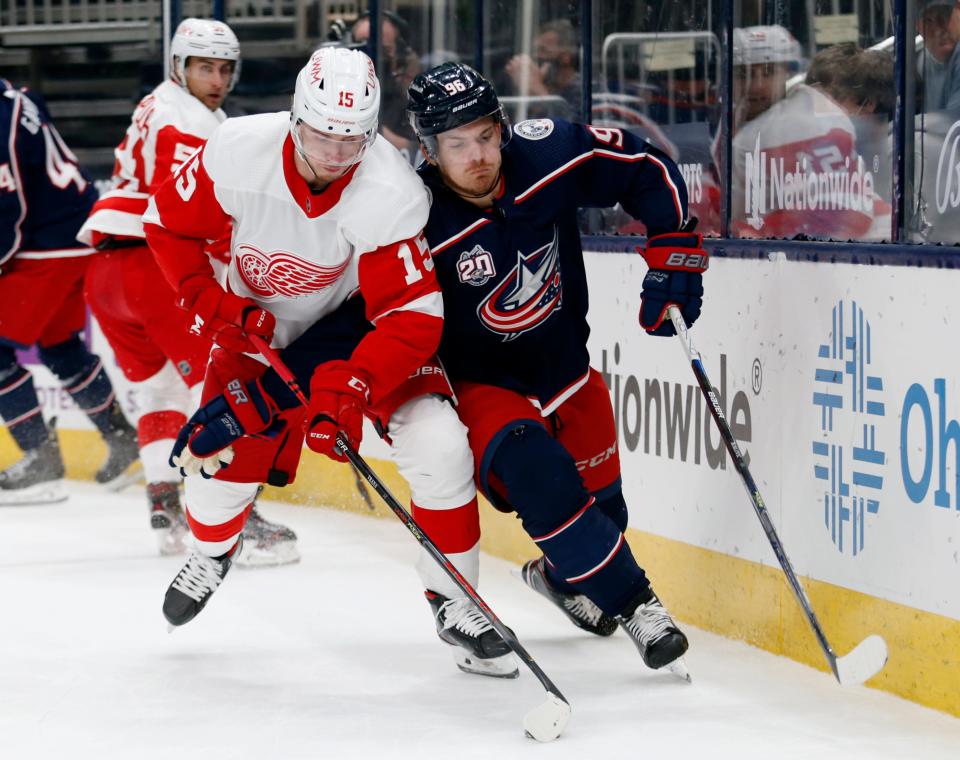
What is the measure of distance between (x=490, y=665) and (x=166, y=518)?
65.4 inches

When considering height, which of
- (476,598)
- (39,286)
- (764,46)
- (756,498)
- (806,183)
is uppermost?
(764,46)

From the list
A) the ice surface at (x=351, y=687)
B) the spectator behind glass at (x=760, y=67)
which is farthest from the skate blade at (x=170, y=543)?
the spectator behind glass at (x=760, y=67)

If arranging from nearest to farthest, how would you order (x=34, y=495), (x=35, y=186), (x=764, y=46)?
(x=764, y=46), (x=35, y=186), (x=34, y=495)

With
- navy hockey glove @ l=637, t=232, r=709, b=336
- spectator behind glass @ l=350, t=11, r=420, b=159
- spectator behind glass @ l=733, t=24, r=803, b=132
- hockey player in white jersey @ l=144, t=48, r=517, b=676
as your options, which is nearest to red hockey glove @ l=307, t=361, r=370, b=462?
hockey player in white jersey @ l=144, t=48, r=517, b=676

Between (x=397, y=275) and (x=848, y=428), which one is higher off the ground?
(x=397, y=275)

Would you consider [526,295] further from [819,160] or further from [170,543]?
[170,543]

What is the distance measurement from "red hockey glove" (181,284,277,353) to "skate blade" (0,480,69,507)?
2.42m

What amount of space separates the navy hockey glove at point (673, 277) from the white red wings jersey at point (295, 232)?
0.46 metres

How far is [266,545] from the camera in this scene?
14.9ft

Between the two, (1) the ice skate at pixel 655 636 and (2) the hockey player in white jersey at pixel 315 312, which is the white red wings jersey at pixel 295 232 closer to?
(2) the hockey player in white jersey at pixel 315 312

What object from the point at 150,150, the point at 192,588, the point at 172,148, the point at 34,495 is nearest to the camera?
the point at 192,588

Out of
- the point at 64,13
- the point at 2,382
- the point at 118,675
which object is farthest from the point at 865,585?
the point at 64,13

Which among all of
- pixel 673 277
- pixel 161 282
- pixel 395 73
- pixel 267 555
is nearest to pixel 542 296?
pixel 673 277

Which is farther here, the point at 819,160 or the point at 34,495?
the point at 34,495
